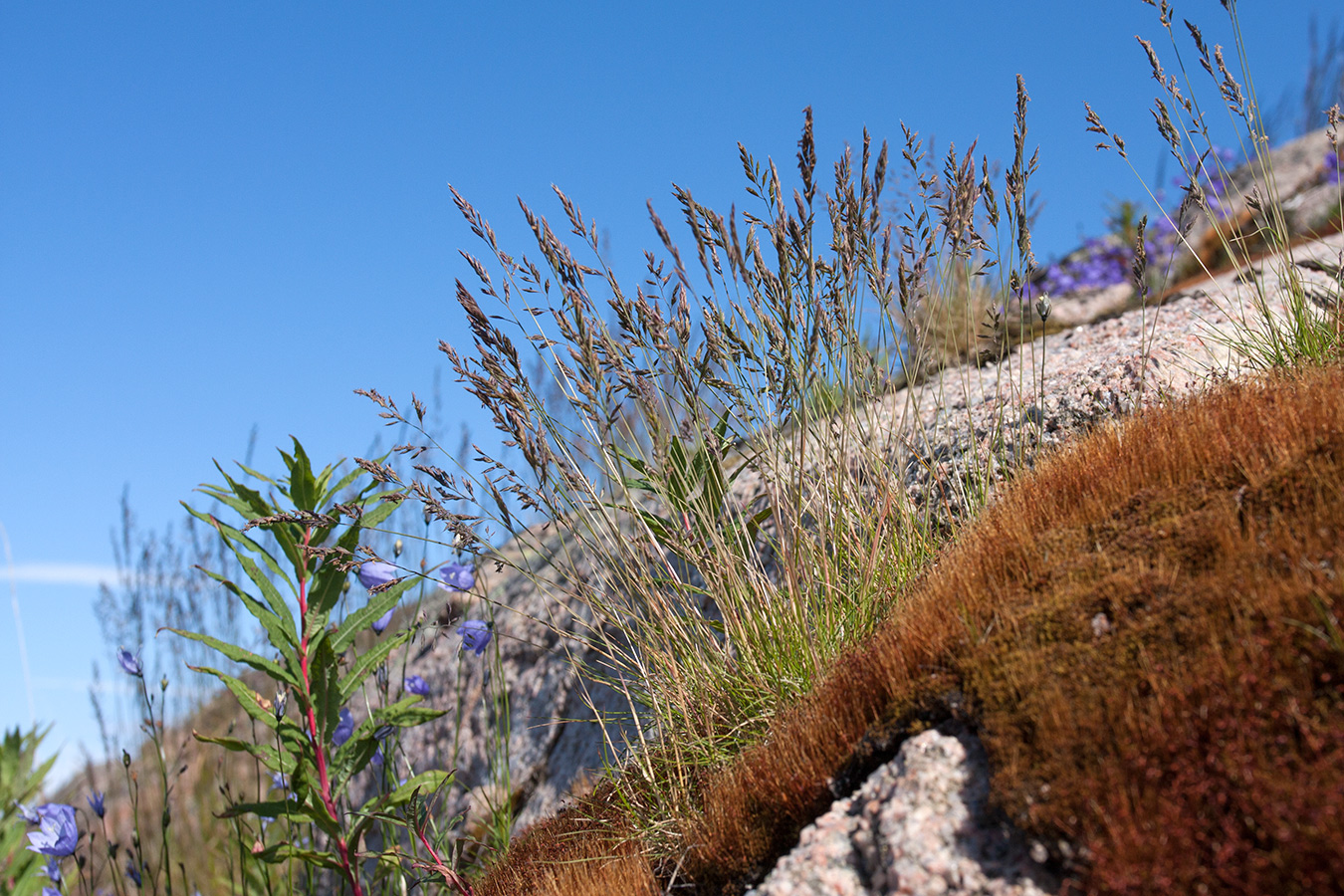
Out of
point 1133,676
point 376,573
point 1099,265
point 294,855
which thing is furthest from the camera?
point 1099,265

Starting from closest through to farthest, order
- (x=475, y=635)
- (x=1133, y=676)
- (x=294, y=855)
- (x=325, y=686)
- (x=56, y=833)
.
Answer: (x=1133, y=676) → (x=294, y=855) → (x=325, y=686) → (x=56, y=833) → (x=475, y=635)

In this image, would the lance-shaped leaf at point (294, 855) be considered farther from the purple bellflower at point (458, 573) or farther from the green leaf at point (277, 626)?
the purple bellflower at point (458, 573)

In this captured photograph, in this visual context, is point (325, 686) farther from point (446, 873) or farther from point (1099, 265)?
point (1099, 265)

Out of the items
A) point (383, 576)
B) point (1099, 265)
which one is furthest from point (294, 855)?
point (1099, 265)

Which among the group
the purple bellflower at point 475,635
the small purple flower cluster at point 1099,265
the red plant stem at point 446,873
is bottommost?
the red plant stem at point 446,873

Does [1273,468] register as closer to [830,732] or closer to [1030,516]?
[1030,516]

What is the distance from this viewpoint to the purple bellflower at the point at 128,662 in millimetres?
3205

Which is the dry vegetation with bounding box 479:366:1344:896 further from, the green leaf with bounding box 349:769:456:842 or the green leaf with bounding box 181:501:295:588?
the green leaf with bounding box 181:501:295:588

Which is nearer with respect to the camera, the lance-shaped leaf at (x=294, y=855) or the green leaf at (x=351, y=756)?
the lance-shaped leaf at (x=294, y=855)

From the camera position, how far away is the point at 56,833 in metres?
2.95

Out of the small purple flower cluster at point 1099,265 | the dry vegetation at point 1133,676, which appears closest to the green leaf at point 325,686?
the dry vegetation at point 1133,676

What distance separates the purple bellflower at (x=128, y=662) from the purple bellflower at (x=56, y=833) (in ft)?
1.66

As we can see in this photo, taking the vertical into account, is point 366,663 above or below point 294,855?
above

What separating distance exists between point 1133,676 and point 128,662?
11.6ft
